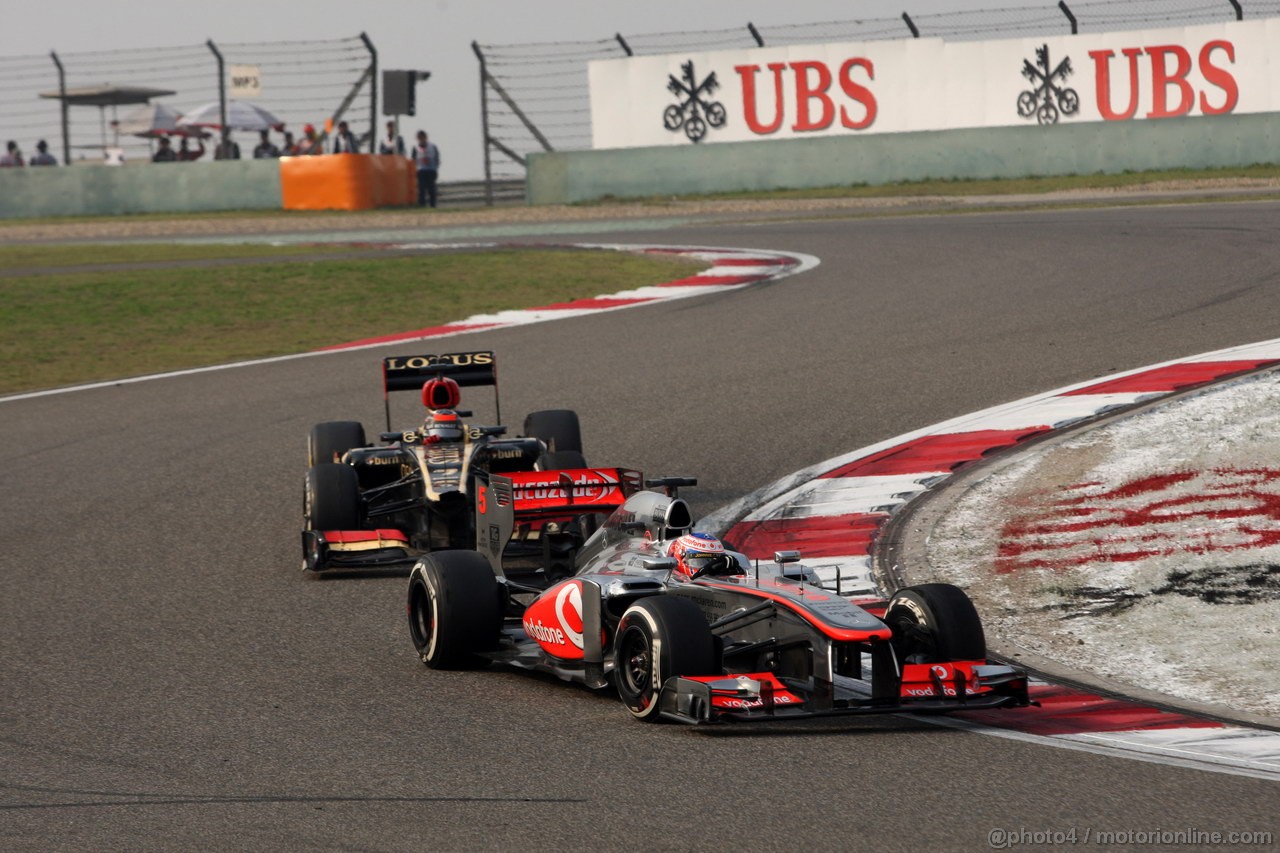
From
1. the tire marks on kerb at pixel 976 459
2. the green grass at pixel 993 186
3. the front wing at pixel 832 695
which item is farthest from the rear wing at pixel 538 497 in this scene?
the green grass at pixel 993 186

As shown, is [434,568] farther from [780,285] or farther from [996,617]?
[780,285]

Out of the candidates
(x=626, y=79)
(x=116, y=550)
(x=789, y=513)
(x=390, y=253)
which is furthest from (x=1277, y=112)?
(x=116, y=550)

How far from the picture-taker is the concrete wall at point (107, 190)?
112 ft

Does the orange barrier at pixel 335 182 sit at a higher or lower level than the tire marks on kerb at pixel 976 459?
higher

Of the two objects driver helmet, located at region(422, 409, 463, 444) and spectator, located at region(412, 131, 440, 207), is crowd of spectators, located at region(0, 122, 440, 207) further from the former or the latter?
driver helmet, located at region(422, 409, 463, 444)

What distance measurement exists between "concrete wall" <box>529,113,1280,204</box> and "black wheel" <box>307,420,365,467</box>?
22006 millimetres

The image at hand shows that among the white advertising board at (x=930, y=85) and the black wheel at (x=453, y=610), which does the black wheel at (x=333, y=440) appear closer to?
the black wheel at (x=453, y=610)

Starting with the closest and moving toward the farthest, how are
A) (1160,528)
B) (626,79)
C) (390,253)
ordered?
(1160,528), (390,253), (626,79)

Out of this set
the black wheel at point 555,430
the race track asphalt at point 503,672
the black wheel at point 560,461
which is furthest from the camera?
the black wheel at point 555,430

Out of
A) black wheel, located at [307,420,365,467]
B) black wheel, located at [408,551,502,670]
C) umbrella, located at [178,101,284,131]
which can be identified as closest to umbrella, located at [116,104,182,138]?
umbrella, located at [178,101,284,131]

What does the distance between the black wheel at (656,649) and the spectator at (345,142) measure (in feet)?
93.3

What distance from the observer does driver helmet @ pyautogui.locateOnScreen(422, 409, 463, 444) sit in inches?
385

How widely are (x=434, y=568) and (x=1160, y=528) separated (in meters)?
3.40

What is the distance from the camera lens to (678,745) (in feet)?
18.8
